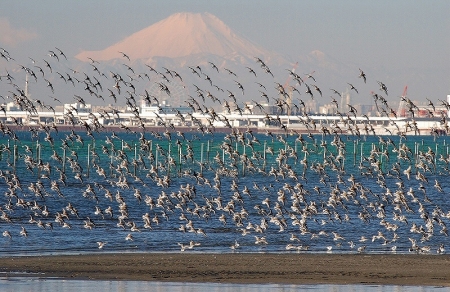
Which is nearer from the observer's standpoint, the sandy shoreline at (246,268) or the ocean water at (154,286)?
the ocean water at (154,286)

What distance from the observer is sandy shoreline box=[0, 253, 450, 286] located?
33.2 metres

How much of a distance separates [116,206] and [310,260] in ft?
96.1

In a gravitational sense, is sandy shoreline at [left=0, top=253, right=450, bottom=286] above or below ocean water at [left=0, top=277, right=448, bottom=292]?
below

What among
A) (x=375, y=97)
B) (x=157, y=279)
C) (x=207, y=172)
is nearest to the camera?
(x=157, y=279)

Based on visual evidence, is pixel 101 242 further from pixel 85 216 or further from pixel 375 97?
pixel 375 97

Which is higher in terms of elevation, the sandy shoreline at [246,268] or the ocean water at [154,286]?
the ocean water at [154,286]

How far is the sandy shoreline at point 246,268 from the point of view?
33188mm

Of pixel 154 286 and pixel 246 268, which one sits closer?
pixel 154 286

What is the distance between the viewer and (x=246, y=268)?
36062mm

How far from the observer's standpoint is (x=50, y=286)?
1192 inches

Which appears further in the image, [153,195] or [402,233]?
[153,195]

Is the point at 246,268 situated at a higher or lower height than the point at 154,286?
lower

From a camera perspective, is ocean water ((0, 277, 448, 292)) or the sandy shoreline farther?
the sandy shoreline

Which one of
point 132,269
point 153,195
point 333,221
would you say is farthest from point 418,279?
point 153,195
